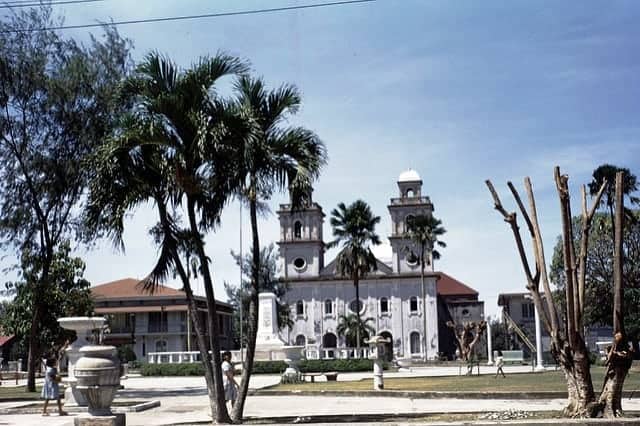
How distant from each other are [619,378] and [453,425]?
3.23 m

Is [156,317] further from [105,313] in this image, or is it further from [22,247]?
[22,247]

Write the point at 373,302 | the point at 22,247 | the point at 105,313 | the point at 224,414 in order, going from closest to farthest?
the point at 224,414 < the point at 22,247 < the point at 105,313 < the point at 373,302

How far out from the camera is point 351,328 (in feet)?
269

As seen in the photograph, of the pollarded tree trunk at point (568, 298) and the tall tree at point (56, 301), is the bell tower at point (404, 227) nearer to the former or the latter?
the tall tree at point (56, 301)

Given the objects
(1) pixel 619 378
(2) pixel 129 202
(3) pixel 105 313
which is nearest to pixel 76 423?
(2) pixel 129 202

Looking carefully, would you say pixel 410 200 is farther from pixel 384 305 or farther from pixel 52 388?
pixel 52 388

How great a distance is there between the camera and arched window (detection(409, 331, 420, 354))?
86.2 metres

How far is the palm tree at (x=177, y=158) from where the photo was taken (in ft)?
47.3

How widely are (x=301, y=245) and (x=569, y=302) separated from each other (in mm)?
77408

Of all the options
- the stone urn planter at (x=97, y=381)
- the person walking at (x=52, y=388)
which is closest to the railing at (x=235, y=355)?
the person walking at (x=52, y=388)

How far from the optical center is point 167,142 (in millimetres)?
14586

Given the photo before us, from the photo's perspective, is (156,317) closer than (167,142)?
No

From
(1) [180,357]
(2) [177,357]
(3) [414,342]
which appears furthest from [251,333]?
(3) [414,342]

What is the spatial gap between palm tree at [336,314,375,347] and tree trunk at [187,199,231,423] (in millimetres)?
66198
